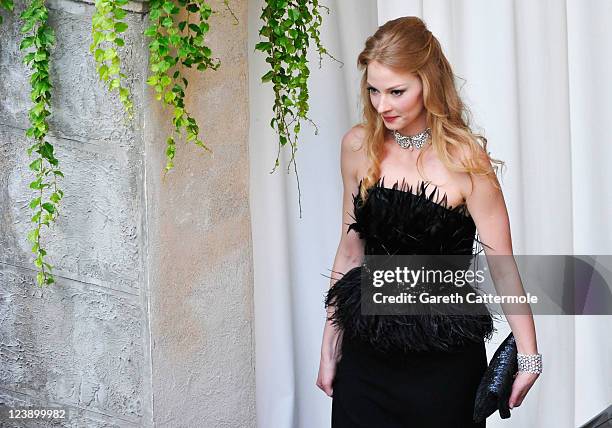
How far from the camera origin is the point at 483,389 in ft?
8.57

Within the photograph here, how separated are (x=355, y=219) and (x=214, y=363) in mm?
604

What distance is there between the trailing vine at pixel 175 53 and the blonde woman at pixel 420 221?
1.34ft

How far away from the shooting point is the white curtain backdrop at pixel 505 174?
3510mm

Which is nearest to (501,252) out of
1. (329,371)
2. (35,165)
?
(329,371)

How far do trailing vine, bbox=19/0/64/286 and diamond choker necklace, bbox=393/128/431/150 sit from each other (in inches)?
34.1

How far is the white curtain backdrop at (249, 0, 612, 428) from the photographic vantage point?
351 cm

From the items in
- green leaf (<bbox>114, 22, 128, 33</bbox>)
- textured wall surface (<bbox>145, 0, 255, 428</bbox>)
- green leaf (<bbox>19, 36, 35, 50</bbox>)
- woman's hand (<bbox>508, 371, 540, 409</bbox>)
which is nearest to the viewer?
green leaf (<bbox>114, 22, 128, 33</bbox>)

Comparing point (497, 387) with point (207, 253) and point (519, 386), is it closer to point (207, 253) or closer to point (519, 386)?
point (519, 386)

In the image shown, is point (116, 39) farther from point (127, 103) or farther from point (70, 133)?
point (70, 133)

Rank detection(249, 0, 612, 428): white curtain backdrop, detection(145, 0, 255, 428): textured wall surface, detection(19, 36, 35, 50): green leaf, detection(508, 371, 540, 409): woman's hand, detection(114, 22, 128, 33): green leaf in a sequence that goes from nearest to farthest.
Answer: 1. detection(114, 22, 128, 33): green leaf
2. detection(508, 371, 540, 409): woman's hand
3. detection(19, 36, 35, 50): green leaf
4. detection(145, 0, 255, 428): textured wall surface
5. detection(249, 0, 612, 428): white curtain backdrop

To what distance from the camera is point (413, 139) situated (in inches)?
107

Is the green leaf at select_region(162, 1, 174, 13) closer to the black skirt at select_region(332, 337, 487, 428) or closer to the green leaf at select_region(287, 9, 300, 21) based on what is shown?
the green leaf at select_region(287, 9, 300, 21)

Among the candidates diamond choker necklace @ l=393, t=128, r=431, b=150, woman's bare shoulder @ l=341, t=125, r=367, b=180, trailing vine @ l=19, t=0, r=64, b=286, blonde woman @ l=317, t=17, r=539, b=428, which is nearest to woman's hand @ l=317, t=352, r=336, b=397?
blonde woman @ l=317, t=17, r=539, b=428

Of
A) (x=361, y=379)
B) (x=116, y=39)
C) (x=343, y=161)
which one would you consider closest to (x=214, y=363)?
(x=361, y=379)
